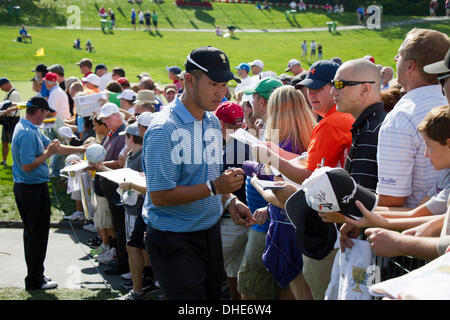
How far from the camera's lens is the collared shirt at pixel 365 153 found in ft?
12.7

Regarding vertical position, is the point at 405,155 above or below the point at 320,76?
below

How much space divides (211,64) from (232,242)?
2.41 m

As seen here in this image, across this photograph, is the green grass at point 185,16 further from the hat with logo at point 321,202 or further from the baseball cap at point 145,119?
the hat with logo at point 321,202

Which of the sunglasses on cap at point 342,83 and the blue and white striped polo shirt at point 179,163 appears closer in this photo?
the blue and white striped polo shirt at point 179,163

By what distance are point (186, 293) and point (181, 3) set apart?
70681 mm

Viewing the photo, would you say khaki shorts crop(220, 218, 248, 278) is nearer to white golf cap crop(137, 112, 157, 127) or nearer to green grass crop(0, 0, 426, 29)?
white golf cap crop(137, 112, 157, 127)

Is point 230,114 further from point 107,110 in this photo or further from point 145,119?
point 107,110

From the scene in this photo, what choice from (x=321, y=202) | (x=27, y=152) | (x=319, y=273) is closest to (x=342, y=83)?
(x=321, y=202)

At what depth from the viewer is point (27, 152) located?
7.03 m

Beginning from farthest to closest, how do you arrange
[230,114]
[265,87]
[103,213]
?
[103,213], [230,114], [265,87]

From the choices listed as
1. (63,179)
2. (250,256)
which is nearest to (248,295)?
(250,256)

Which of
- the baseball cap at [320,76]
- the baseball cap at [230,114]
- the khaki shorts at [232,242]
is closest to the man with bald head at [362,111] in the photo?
the baseball cap at [320,76]

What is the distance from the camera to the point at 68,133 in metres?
9.38

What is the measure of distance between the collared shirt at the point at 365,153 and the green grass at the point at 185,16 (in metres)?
56.7
